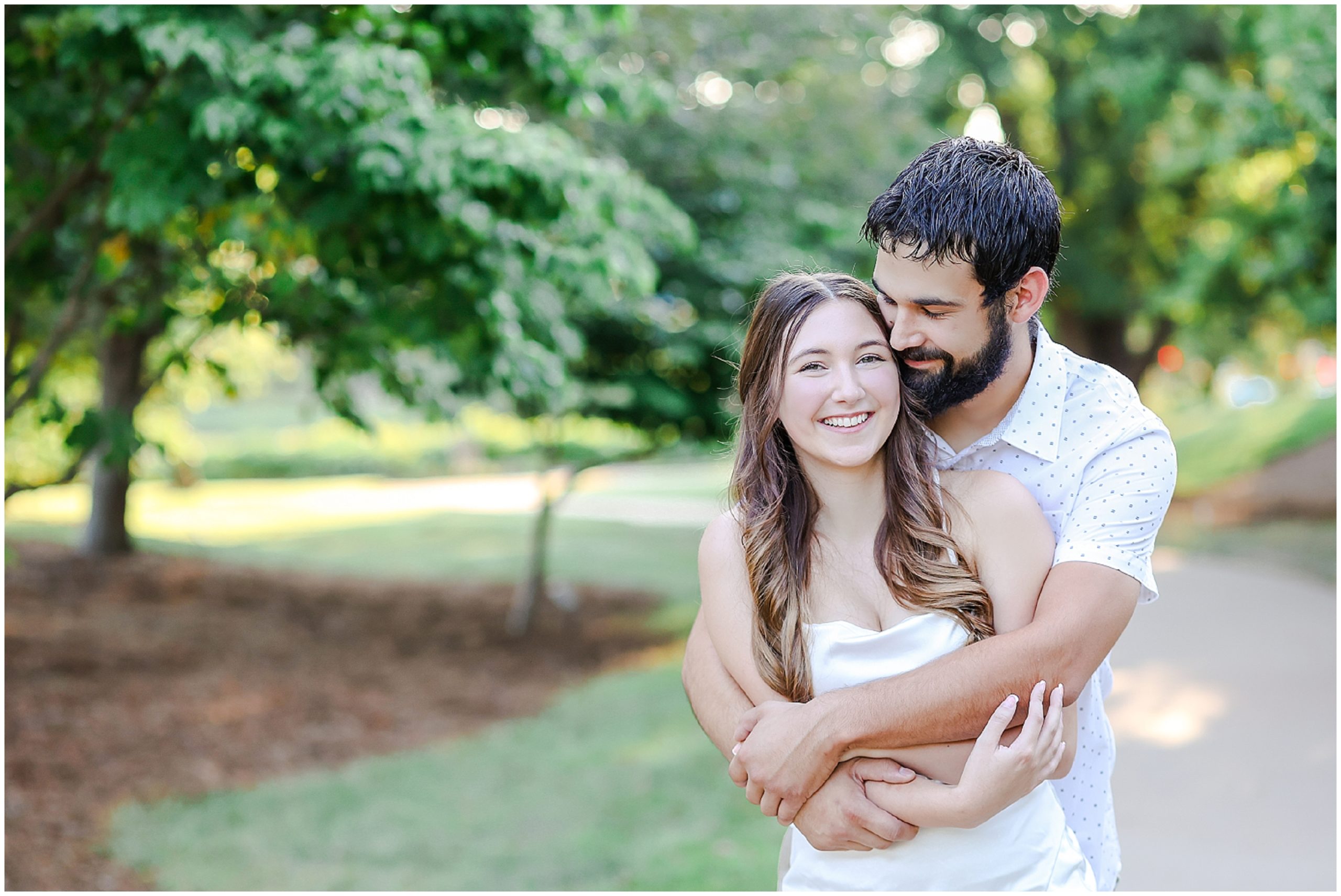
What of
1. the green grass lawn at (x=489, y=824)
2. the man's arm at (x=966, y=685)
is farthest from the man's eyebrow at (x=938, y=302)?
the green grass lawn at (x=489, y=824)

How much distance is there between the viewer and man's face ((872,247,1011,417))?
203cm

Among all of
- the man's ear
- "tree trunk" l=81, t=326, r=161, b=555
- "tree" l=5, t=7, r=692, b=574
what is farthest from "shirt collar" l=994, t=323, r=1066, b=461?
"tree trunk" l=81, t=326, r=161, b=555

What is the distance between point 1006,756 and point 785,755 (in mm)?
365

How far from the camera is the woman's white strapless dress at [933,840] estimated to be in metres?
2.03

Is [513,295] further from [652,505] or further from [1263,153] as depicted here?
[652,505]

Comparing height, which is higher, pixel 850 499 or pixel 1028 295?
pixel 1028 295

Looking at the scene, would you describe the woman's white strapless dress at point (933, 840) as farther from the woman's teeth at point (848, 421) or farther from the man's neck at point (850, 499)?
the woman's teeth at point (848, 421)

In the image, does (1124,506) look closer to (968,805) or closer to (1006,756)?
(1006,756)

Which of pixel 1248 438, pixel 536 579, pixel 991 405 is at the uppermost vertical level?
pixel 991 405

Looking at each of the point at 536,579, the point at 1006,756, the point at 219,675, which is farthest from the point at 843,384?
the point at 536,579

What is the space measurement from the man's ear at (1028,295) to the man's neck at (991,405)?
58 millimetres

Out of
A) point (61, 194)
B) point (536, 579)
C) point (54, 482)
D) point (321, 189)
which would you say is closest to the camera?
point (321, 189)

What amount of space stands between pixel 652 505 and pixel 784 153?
1338cm

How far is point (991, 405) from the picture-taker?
2.21m
